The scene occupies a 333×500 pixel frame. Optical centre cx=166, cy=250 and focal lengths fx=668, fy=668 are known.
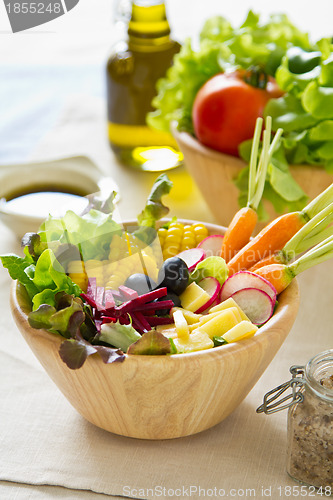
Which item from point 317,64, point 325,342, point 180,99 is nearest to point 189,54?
point 180,99

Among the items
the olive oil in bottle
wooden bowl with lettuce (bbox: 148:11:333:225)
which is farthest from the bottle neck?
wooden bowl with lettuce (bbox: 148:11:333:225)

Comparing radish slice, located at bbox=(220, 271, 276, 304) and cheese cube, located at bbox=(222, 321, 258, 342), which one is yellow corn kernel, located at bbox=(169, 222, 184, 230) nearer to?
radish slice, located at bbox=(220, 271, 276, 304)

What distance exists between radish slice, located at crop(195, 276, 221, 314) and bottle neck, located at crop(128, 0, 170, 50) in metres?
0.76

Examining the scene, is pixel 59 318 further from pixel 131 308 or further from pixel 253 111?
pixel 253 111

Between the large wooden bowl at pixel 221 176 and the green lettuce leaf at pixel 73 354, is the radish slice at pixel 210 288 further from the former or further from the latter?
the large wooden bowl at pixel 221 176

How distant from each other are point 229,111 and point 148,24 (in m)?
0.37

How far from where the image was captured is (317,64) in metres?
1.19

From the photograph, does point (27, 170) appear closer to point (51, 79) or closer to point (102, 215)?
point (102, 215)

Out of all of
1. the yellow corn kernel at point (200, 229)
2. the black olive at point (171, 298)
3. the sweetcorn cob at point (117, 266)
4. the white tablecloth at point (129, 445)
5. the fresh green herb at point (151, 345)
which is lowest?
the white tablecloth at point (129, 445)

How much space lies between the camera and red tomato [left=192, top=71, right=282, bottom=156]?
119 centimetres

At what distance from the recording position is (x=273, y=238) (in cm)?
94

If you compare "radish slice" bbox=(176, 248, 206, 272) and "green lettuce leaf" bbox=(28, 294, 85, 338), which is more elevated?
"green lettuce leaf" bbox=(28, 294, 85, 338)

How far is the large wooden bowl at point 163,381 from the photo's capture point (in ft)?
2.36

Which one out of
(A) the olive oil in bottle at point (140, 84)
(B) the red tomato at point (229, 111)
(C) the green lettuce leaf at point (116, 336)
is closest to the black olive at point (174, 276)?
(C) the green lettuce leaf at point (116, 336)
